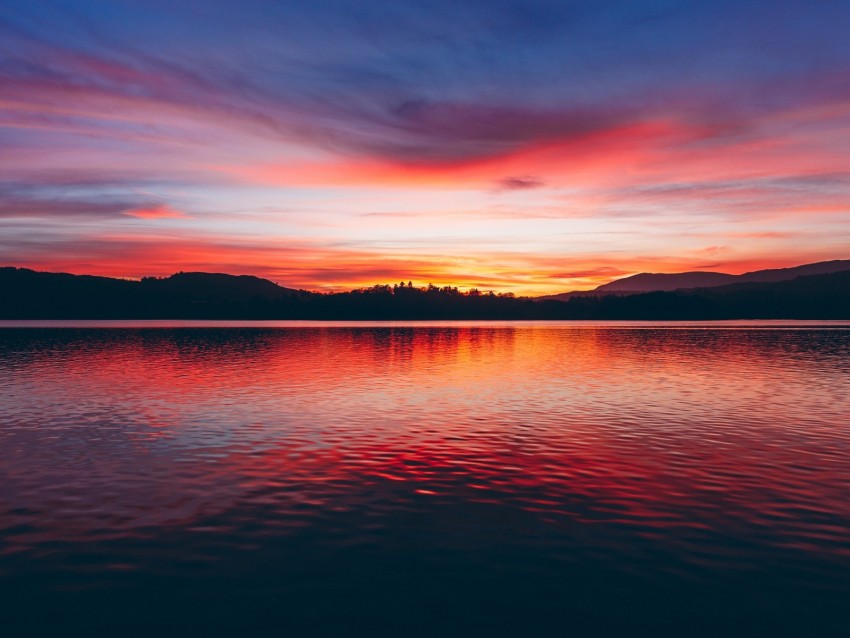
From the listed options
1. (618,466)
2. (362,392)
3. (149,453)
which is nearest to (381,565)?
(618,466)

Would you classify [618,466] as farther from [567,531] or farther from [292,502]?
[292,502]

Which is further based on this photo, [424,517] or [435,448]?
[435,448]

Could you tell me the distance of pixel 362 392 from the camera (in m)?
61.5

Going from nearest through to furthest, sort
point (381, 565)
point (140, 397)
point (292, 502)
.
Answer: point (381, 565) < point (292, 502) < point (140, 397)

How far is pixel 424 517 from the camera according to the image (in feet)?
78.9

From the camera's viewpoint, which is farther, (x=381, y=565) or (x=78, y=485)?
(x=78, y=485)

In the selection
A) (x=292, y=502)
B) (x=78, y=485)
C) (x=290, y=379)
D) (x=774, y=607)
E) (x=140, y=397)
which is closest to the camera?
(x=774, y=607)

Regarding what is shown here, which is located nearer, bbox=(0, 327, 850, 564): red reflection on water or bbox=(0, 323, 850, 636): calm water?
bbox=(0, 323, 850, 636): calm water

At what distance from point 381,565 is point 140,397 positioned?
152 ft

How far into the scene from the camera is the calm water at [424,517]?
16734 mm

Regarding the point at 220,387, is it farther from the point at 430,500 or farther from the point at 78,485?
the point at 430,500

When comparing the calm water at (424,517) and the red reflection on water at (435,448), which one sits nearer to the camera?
the calm water at (424,517)

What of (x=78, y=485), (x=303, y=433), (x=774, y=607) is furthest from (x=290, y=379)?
(x=774, y=607)

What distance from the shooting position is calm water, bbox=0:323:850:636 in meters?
16.7
